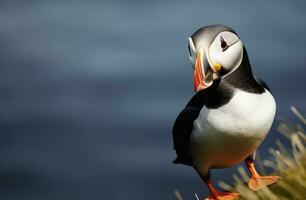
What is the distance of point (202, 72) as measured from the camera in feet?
18.7

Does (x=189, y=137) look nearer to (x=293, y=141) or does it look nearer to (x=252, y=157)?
(x=252, y=157)

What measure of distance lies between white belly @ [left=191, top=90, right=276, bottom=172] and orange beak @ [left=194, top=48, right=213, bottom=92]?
1.88 ft

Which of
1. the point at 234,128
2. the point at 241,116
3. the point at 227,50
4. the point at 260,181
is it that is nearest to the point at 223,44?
the point at 227,50

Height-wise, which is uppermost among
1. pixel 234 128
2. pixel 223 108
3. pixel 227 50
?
pixel 227 50

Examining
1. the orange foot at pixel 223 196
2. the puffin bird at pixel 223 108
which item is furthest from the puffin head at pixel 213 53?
the orange foot at pixel 223 196

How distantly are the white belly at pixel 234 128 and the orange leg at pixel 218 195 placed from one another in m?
0.39

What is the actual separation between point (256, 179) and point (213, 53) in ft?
6.07

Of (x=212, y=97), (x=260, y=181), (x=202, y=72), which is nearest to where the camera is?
(x=202, y=72)

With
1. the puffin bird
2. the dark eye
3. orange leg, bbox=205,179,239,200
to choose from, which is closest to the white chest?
the puffin bird

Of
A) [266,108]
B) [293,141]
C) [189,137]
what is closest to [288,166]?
[293,141]

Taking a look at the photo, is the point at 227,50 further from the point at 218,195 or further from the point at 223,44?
the point at 218,195

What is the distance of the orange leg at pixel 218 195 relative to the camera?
6.78m

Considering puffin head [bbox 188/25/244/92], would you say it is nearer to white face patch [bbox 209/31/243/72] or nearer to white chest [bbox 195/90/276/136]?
white face patch [bbox 209/31/243/72]

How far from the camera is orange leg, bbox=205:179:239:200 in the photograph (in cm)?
678
